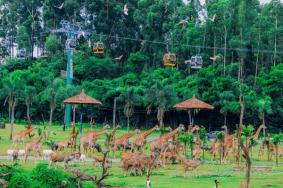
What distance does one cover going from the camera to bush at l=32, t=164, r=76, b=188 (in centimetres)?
1945

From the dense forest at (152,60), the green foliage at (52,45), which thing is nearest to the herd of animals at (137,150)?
the dense forest at (152,60)

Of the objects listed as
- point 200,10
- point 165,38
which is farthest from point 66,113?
point 200,10

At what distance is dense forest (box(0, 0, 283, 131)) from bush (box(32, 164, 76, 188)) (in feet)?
97.7

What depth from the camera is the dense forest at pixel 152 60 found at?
63.8 metres

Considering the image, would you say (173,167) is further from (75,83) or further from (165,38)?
(165,38)

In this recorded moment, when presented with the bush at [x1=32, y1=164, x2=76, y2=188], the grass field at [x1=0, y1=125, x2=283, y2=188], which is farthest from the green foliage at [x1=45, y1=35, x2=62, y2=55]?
the bush at [x1=32, y1=164, x2=76, y2=188]

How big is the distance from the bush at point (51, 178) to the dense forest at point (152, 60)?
29.8 m

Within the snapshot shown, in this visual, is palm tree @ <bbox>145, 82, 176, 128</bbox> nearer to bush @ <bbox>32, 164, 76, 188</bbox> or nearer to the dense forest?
the dense forest

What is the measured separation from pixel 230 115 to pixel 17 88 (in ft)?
76.5

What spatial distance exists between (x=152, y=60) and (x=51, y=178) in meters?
64.1

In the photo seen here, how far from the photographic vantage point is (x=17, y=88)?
49781 mm

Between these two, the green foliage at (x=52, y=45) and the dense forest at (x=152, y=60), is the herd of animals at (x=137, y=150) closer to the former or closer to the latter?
the dense forest at (x=152, y=60)

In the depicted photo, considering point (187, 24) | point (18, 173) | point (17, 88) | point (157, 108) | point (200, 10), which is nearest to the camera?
point (18, 173)

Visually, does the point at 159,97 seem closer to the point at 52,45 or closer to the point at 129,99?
the point at 129,99
